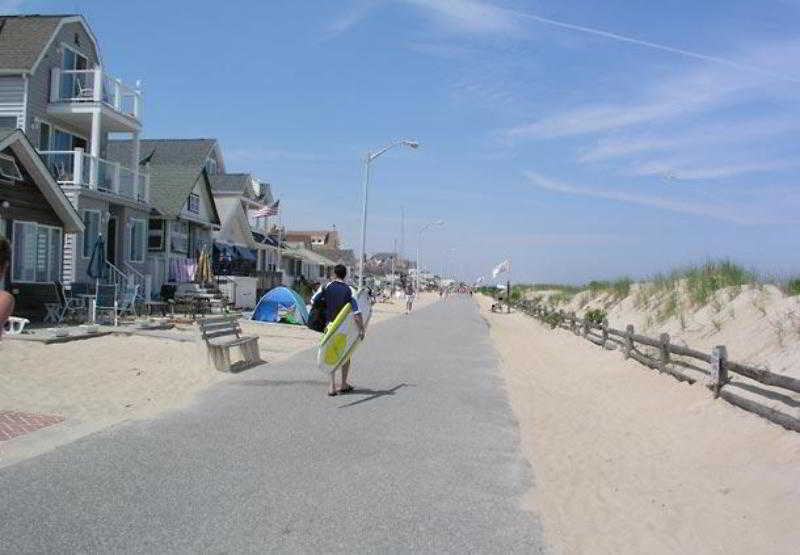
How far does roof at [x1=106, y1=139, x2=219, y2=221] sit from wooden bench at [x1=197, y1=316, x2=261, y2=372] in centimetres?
1766

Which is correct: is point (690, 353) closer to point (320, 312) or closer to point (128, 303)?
point (320, 312)

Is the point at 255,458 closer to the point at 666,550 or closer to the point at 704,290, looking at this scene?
the point at 666,550

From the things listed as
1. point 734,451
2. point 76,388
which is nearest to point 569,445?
A: point 734,451

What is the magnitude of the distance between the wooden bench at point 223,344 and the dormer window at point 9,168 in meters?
7.23

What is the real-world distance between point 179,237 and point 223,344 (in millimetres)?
20672

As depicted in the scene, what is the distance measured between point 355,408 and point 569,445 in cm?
272

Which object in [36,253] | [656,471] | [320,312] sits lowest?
[656,471]

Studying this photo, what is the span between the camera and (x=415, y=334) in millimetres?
25062

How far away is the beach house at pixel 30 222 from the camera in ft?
59.8

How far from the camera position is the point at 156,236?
3138 cm

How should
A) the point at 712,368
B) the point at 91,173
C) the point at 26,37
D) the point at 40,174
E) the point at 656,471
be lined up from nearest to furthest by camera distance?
1. the point at 656,471
2. the point at 712,368
3. the point at 40,174
4. the point at 91,173
5. the point at 26,37

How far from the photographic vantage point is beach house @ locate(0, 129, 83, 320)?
1823 cm

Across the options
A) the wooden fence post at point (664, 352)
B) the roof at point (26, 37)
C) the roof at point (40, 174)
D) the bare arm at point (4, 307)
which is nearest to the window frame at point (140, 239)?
the roof at point (26, 37)

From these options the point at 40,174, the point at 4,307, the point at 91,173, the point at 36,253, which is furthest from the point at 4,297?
the point at 91,173
